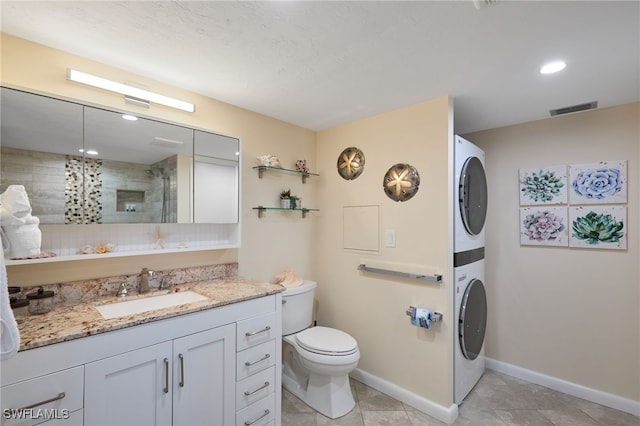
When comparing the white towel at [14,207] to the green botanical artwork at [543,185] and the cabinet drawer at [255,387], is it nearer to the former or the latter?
the cabinet drawer at [255,387]

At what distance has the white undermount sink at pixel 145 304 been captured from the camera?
1518mm

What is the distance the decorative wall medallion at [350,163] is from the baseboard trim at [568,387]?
7.18 ft

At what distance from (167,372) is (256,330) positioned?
50 cm

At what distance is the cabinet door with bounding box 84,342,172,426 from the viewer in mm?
1185

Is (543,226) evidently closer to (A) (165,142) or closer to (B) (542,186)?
(B) (542,186)

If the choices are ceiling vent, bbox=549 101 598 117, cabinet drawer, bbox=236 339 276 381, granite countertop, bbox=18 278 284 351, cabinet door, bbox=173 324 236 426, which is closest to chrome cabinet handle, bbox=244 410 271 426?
cabinet door, bbox=173 324 236 426

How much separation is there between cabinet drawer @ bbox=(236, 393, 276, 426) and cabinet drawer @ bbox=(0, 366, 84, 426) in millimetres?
822

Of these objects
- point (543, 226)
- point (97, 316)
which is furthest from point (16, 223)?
point (543, 226)

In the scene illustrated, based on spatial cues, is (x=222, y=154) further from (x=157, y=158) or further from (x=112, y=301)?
(x=112, y=301)

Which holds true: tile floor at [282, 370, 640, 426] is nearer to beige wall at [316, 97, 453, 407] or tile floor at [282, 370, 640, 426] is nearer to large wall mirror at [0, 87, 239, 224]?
beige wall at [316, 97, 453, 407]

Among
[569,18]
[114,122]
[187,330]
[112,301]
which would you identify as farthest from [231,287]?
[569,18]

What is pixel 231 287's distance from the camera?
1.90 metres

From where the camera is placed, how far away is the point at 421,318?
2.04 metres

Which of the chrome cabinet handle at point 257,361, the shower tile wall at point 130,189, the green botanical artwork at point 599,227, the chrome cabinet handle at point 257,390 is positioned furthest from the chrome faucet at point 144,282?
the green botanical artwork at point 599,227
